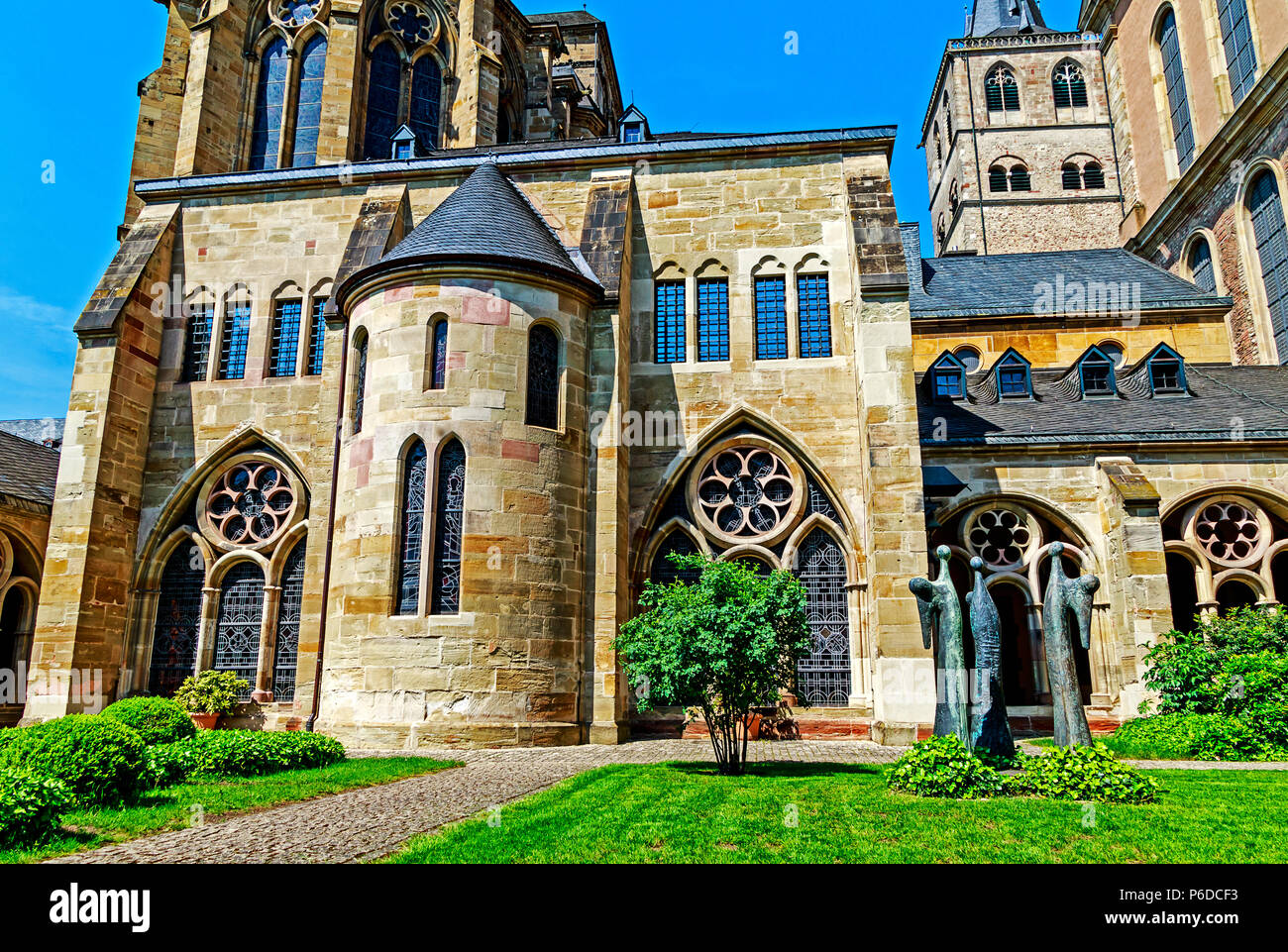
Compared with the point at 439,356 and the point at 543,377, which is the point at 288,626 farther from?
the point at 543,377

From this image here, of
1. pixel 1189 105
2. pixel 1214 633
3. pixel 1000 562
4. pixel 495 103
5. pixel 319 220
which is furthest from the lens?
pixel 1189 105

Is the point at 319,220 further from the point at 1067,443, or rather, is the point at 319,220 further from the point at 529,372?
the point at 1067,443

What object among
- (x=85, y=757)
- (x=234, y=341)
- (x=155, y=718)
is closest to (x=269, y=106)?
(x=234, y=341)

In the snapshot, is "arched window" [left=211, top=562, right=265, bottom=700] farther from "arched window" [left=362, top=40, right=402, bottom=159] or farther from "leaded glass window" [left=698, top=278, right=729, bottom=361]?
"arched window" [left=362, top=40, right=402, bottom=159]

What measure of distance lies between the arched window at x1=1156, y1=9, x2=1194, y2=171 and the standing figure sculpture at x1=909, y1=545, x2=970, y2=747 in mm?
30923

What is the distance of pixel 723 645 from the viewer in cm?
1136

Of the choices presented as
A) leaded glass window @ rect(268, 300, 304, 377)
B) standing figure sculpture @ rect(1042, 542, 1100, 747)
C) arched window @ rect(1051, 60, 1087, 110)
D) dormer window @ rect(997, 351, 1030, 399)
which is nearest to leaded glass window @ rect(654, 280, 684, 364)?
leaded glass window @ rect(268, 300, 304, 377)

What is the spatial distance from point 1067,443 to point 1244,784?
416 inches

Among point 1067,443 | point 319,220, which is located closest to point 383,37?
point 319,220

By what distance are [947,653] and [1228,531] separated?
41.9 ft

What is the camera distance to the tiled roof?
19.7m

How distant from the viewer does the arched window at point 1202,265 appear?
30594 millimetres

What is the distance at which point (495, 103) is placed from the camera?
27703mm

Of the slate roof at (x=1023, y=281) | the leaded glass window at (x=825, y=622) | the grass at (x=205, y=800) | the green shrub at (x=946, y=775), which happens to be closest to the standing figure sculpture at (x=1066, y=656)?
the green shrub at (x=946, y=775)
